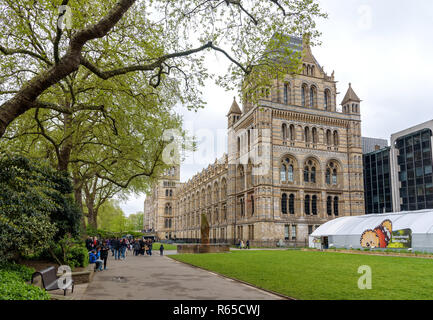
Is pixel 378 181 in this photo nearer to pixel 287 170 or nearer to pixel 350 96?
pixel 350 96

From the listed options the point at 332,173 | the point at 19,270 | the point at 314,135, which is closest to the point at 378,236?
the point at 332,173

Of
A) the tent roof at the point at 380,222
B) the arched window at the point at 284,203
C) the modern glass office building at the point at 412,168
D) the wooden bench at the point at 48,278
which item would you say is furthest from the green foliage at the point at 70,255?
the modern glass office building at the point at 412,168

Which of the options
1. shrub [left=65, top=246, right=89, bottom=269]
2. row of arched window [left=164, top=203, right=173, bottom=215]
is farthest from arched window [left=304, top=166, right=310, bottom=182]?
row of arched window [left=164, top=203, right=173, bottom=215]

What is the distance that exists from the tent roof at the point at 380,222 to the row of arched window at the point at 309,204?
697cm

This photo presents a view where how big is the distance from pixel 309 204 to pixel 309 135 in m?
9.57

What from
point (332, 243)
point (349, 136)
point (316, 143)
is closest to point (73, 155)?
point (332, 243)

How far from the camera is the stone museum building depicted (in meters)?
46.2

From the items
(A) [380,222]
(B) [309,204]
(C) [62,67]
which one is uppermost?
(C) [62,67]

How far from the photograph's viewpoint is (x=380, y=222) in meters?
33.5

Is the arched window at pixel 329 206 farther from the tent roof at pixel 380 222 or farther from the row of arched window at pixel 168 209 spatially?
the row of arched window at pixel 168 209

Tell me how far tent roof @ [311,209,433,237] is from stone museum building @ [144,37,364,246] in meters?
6.83
